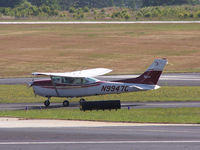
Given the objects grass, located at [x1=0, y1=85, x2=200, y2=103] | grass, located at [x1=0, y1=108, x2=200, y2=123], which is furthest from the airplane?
grass, located at [x1=0, y1=108, x2=200, y2=123]

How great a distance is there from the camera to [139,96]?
131ft

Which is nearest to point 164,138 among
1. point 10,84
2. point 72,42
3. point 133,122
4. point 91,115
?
point 133,122

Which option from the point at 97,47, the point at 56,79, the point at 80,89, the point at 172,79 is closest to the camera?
the point at 56,79

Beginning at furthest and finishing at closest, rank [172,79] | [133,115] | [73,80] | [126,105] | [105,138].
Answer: [172,79], [73,80], [126,105], [133,115], [105,138]

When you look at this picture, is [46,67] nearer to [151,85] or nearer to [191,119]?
[151,85]

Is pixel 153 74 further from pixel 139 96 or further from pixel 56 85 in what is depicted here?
pixel 56 85

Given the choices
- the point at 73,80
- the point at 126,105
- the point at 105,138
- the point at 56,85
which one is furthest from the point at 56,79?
the point at 105,138

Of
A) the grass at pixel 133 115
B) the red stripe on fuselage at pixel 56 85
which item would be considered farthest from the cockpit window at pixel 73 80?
the grass at pixel 133 115

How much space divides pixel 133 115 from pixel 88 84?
7953mm

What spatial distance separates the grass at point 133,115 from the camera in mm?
27089

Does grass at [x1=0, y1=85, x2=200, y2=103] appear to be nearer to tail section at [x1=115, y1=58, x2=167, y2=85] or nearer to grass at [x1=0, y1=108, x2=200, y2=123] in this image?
tail section at [x1=115, y1=58, x2=167, y2=85]

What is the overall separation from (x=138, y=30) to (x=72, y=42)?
22.2 m

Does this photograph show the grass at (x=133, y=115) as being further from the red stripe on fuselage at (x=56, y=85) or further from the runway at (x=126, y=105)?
the red stripe on fuselage at (x=56, y=85)

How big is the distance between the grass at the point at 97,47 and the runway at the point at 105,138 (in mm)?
26141
